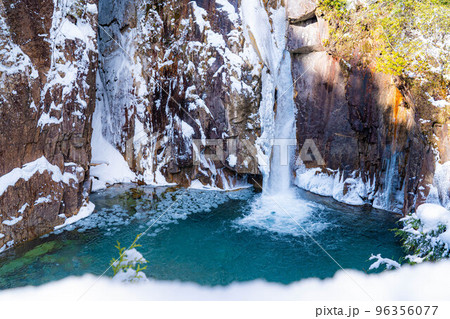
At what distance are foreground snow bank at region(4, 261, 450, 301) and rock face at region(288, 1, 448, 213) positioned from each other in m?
3.09

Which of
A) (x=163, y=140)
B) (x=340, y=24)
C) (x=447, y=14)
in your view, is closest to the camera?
(x=447, y=14)

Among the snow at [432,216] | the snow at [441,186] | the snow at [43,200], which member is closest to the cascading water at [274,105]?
the snow at [441,186]

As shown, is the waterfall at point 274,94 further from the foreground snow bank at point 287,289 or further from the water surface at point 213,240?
the foreground snow bank at point 287,289

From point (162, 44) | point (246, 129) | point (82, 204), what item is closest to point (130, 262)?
point (82, 204)

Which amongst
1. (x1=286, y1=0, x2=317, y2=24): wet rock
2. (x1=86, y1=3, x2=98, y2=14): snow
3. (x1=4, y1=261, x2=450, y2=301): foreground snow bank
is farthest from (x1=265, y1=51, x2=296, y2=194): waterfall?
(x1=86, y1=3, x2=98, y2=14): snow

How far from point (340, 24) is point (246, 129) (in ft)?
14.3

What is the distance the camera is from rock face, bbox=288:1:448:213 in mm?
6891

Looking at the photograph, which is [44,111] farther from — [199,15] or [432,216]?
[432,216]

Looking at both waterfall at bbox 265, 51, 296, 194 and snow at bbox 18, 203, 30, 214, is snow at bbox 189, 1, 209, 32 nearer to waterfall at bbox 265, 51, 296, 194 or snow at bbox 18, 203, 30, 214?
waterfall at bbox 265, 51, 296, 194

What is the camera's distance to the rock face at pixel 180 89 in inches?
372

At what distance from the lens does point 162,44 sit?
33.0 ft

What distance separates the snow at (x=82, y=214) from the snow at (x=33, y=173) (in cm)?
83

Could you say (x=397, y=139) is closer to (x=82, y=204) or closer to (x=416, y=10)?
(x=416, y=10)

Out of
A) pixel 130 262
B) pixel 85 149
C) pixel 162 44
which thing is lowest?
pixel 130 262
